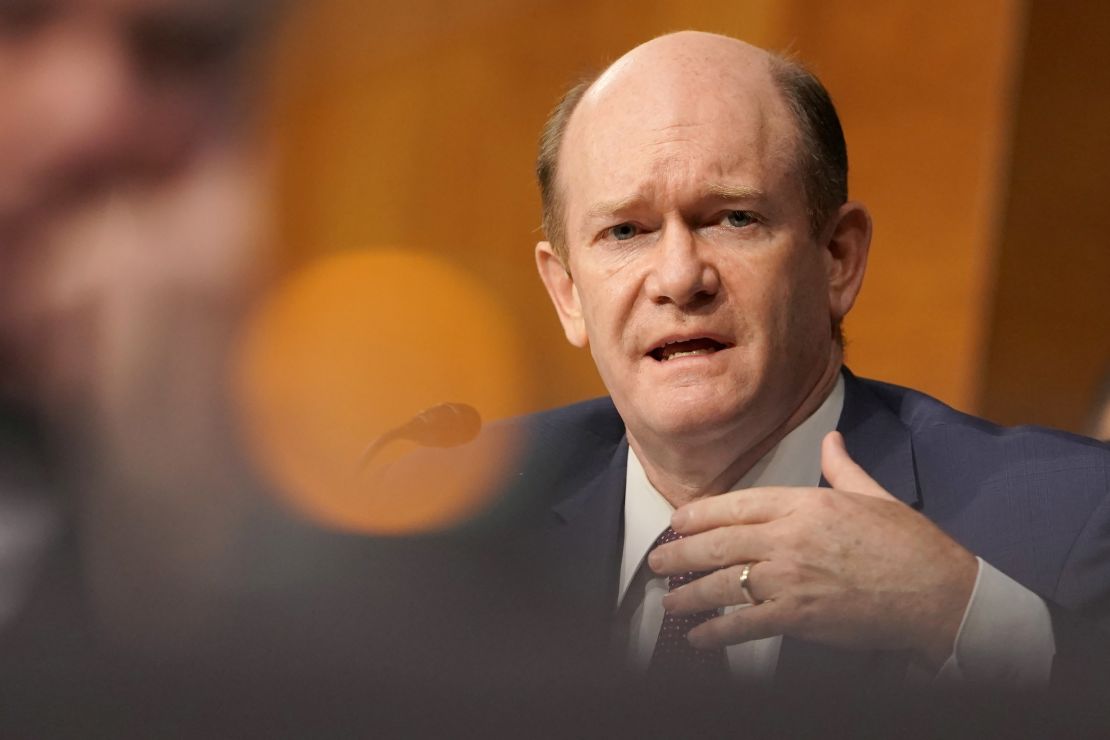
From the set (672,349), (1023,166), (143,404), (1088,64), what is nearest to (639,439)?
(672,349)

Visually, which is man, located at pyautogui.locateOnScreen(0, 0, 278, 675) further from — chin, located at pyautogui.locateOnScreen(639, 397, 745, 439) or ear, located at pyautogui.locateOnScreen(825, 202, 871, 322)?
ear, located at pyautogui.locateOnScreen(825, 202, 871, 322)

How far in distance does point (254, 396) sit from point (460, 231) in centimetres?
74

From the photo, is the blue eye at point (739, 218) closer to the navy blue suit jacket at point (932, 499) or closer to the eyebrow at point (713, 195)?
the eyebrow at point (713, 195)

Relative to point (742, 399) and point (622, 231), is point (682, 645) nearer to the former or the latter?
point (742, 399)

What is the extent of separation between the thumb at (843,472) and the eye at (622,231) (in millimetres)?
354

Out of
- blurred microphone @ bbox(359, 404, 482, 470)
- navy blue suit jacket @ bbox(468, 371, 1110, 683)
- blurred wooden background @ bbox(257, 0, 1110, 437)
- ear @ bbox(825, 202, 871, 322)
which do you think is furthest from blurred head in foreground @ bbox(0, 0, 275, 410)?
blurred wooden background @ bbox(257, 0, 1110, 437)

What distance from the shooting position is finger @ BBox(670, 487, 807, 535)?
1062 mm

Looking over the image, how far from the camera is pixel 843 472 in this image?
110 centimetres

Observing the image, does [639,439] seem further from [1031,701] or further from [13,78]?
[1031,701]

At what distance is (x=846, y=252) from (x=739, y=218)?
20cm

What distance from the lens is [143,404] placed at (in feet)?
3.45

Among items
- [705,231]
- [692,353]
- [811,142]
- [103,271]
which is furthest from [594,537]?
[103,271]

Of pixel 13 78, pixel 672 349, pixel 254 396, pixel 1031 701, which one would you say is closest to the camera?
pixel 1031 701

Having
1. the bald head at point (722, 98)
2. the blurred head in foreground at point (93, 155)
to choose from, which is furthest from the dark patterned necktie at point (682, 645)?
the blurred head in foreground at point (93, 155)
